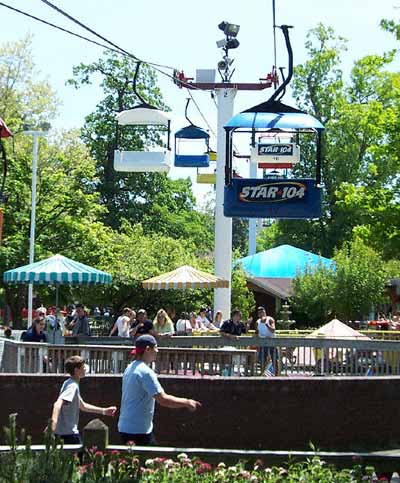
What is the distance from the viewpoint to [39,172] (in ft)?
141

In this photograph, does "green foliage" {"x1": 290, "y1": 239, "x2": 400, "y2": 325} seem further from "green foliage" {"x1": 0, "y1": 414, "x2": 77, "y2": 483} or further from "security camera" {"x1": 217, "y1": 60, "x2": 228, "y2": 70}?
"green foliage" {"x1": 0, "y1": 414, "x2": 77, "y2": 483}

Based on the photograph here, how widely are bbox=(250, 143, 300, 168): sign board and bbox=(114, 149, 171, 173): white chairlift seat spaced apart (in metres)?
2.56

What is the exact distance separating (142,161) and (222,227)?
1041 centimetres

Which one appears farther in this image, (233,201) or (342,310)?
(342,310)

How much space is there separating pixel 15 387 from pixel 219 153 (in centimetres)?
2218

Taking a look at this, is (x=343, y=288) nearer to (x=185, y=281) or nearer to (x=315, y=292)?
(x=315, y=292)

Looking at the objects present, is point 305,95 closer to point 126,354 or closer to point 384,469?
point 126,354

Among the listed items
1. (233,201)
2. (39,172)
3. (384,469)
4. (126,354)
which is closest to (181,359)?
(126,354)

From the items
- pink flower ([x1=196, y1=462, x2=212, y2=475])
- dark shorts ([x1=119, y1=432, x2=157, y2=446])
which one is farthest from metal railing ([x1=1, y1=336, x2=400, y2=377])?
pink flower ([x1=196, y1=462, x2=212, y2=475])

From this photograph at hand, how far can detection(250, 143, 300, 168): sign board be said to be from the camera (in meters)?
28.4

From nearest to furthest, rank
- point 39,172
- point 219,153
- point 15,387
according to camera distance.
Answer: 1. point 15,387
2. point 219,153
3. point 39,172

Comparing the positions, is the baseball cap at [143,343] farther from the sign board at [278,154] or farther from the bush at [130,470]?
the sign board at [278,154]

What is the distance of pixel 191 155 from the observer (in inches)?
1314

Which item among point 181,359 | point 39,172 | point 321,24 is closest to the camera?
point 181,359
